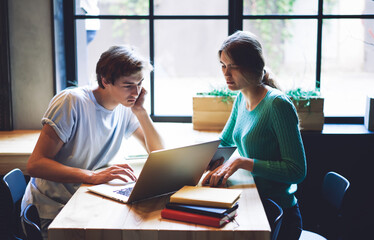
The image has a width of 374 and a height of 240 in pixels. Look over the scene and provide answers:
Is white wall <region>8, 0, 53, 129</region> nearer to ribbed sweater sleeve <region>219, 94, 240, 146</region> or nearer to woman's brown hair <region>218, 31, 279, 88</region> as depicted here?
ribbed sweater sleeve <region>219, 94, 240, 146</region>

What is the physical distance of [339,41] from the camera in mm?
3471

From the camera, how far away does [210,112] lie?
3.25m

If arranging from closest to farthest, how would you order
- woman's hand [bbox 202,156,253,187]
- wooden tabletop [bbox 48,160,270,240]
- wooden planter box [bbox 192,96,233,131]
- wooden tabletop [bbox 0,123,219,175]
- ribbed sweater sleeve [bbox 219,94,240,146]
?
1. wooden tabletop [bbox 48,160,270,240]
2. woman's hand [bbox 202,156,253,187]
3. ribbed sweater sleeve [bbox 219,94,240,146]
4. wooden tabletop [bbox 0,123,219,175]
5. wooden planter box [bbox 192,96,233,131]

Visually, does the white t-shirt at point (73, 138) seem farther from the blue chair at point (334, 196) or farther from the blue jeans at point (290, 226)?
the blue chair at point (334, 196)

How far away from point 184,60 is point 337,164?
1.46 metres

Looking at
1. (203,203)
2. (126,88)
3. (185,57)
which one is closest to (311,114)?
(185,57)

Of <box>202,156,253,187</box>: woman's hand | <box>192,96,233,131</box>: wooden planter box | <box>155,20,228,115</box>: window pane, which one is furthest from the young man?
<box>155,20,228,115</box>: window pane

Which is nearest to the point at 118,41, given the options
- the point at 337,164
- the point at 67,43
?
the point at 67,43

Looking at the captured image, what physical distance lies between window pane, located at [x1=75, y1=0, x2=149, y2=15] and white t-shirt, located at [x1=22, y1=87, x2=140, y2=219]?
4.85 feet

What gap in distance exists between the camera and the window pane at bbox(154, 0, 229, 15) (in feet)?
11.4

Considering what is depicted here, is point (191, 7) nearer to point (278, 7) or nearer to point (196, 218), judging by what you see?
point (278, 7)

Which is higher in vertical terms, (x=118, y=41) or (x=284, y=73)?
(x=118, y=41)

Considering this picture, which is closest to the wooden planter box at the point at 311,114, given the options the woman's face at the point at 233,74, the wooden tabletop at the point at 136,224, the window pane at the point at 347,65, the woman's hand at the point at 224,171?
the window pane at the point at 347,65

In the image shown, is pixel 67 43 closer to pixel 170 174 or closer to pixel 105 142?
pixel 105 142
